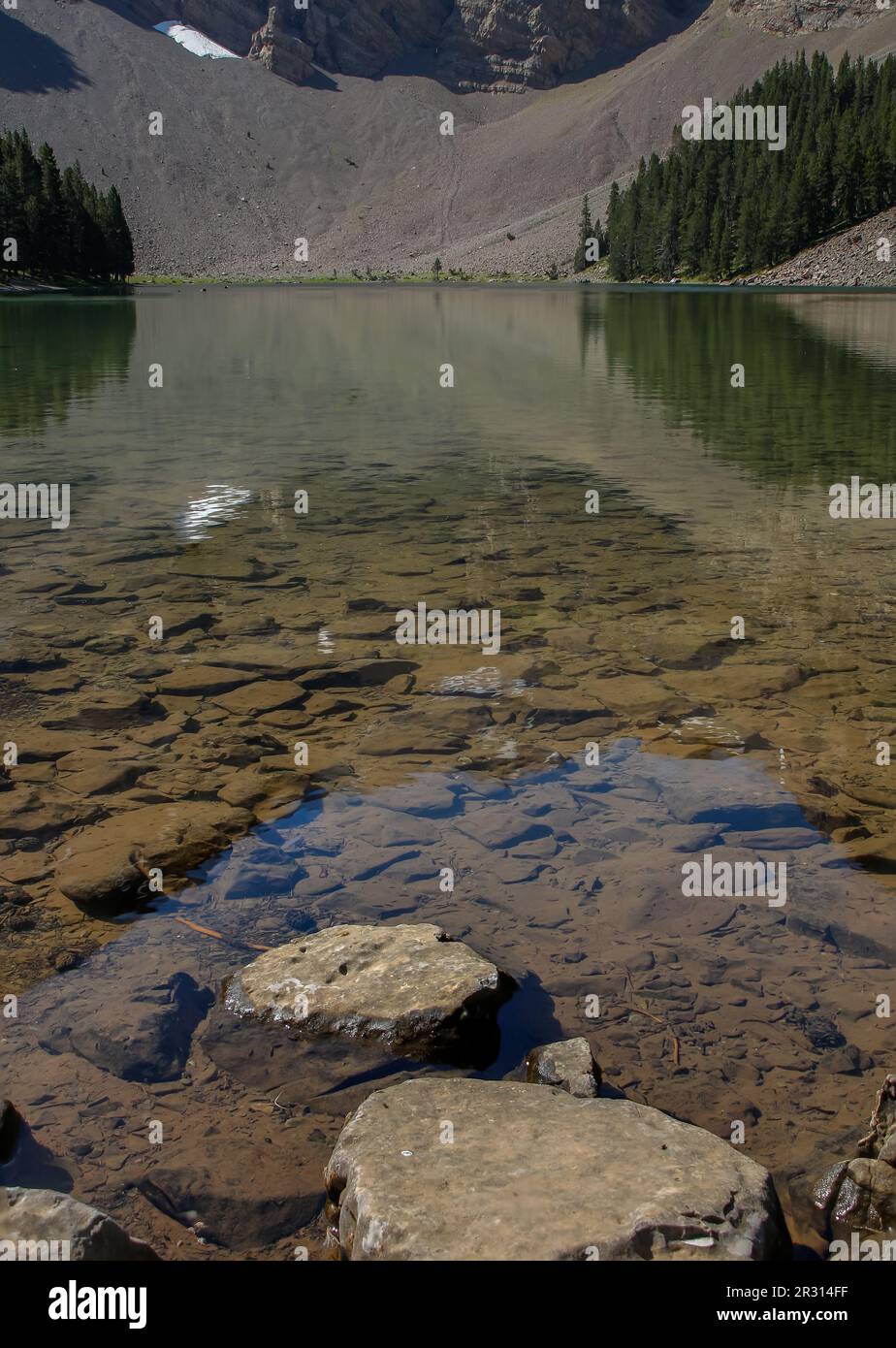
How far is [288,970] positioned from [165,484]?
13511 mm

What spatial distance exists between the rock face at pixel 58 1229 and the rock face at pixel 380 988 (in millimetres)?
1565

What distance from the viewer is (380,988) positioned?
495cm

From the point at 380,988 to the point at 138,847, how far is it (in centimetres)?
215

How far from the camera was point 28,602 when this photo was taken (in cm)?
1132

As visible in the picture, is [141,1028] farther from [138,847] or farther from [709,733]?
[709,733]

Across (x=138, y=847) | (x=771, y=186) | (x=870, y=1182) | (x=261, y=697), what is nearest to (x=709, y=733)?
(x=261, y=697)

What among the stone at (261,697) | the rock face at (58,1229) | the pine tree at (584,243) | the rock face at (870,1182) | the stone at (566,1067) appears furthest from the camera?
the pine tree at (584,243)

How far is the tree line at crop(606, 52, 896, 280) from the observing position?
11662cm

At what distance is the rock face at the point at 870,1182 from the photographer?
3.76 m

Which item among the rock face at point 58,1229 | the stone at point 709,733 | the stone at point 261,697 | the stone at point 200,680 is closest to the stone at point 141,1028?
the rock face at point 58,1229

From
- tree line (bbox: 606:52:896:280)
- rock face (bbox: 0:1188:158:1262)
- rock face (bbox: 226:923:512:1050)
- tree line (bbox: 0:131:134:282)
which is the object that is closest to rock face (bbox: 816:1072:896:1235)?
rock face (bbox: 226:923:512:1050)

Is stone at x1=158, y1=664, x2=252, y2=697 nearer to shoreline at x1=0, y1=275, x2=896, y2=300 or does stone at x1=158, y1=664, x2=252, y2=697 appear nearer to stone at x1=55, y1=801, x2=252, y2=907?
stone at x1=55, y1=801, x2=252, y2=907

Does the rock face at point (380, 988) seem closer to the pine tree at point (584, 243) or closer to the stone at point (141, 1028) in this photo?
the stone at point (141, 1028)

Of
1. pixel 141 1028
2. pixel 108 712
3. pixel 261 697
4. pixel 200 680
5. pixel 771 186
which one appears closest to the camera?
pixel 141 1028
